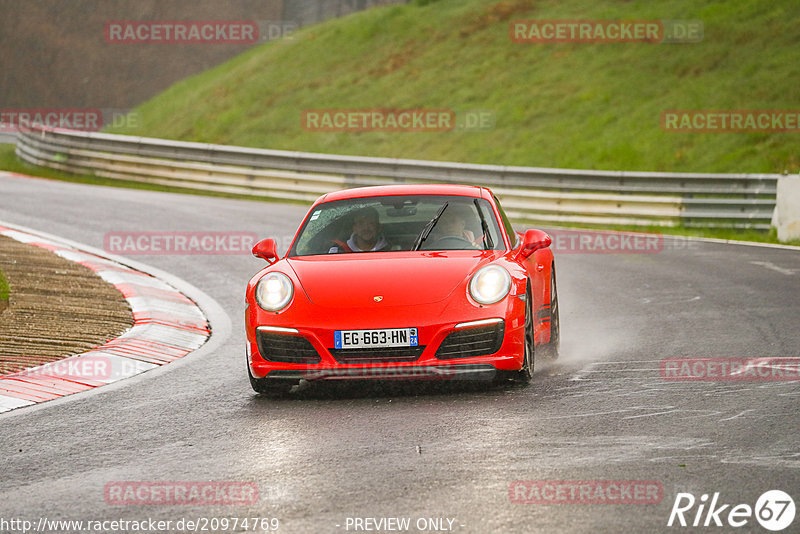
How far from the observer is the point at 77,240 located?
49.2 ft

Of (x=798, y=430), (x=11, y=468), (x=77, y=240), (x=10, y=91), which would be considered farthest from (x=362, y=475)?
(x=10, y=91)

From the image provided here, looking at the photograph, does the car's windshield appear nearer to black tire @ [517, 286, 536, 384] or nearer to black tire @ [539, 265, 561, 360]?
black tire @ [517, 286, 536, 384]

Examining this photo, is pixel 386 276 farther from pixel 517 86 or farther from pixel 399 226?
pixel 517 86

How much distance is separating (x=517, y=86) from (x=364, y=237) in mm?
24333

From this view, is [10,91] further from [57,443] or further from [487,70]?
[57,443]

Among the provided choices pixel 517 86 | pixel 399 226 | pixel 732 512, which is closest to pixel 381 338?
pixel 399 226

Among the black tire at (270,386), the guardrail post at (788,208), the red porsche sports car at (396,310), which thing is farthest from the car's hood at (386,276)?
the guardrail post at (788,208)

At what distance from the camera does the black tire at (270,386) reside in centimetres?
702

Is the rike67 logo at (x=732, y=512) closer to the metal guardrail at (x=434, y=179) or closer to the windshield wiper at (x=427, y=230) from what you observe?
the windshield wiper at (x=427, y=230)

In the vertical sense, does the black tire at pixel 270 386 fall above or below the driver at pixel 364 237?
below

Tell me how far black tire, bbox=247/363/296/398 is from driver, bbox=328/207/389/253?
107 centimetres

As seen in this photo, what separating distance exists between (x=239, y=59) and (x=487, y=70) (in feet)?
46.5

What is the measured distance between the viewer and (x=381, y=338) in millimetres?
6684

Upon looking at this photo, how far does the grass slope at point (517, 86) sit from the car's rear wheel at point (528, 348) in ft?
53.2
